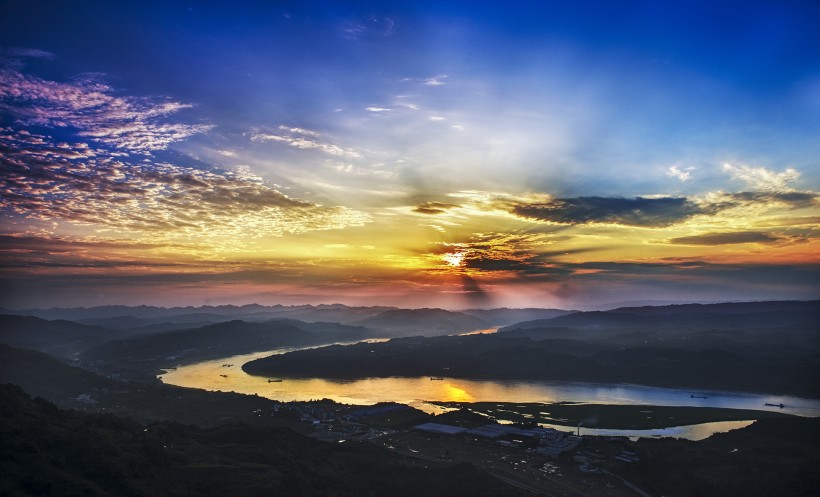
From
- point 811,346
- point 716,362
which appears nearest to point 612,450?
point 716,362

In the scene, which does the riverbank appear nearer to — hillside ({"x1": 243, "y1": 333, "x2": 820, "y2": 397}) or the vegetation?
the vegetation

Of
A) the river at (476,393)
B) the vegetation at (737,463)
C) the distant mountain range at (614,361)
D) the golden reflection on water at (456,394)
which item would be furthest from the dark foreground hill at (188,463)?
the distant mountain range at (614,361)

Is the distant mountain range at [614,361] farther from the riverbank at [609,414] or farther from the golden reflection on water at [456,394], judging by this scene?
the riverbank at [609,414]

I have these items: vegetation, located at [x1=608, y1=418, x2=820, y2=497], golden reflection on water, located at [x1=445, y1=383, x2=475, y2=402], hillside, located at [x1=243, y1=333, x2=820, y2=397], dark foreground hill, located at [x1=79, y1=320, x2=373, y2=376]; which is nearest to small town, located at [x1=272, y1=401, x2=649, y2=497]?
vegetation, located at [x1=608, y1=418, x2=820, y2=497]

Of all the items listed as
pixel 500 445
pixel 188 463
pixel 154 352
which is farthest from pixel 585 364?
pixel 154 352

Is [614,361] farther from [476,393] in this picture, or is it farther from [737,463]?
[737,463]

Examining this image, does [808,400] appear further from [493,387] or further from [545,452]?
[545,452]
